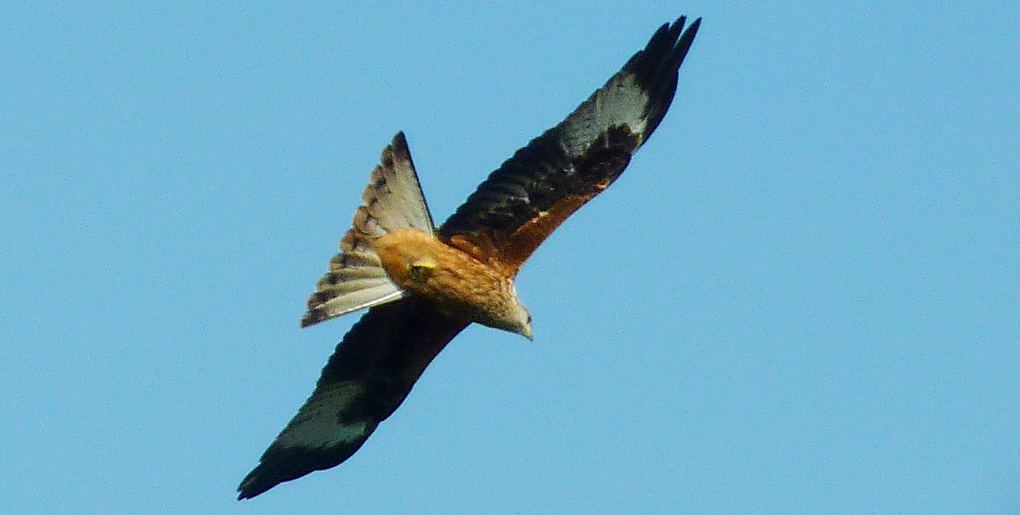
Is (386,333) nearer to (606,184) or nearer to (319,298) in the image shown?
(319,298)

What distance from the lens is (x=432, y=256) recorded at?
6.69 meters

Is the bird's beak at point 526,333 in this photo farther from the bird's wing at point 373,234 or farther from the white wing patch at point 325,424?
the white wing patch at point 325,424

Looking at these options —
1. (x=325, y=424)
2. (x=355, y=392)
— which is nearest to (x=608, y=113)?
(x=355, y=392)

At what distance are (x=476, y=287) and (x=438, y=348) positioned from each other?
0.71 m

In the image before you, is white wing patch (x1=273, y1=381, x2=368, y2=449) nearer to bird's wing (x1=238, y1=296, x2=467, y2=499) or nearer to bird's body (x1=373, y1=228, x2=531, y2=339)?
bird's wing (x1=238, y1=296, x2=467, y2=499)

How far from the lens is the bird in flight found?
6.71 metres

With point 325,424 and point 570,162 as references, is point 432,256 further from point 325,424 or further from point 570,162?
point 325,424

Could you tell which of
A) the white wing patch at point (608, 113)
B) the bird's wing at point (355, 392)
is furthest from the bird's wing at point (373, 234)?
the white wing patch at point (608, 113)

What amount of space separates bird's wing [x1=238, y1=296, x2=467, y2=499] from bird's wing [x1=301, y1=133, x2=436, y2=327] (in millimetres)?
400

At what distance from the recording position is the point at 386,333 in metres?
7.26

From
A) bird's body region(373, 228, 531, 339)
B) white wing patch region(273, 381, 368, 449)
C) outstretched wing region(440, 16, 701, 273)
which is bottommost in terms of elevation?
white wing patch region(273, 381, 368, 449)

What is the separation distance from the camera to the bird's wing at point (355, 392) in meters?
7.24

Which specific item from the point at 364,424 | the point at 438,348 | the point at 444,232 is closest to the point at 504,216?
the point at 444,232

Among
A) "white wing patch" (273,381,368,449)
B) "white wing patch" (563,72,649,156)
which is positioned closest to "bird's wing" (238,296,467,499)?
"white wing patch" (273,381,368,449)
